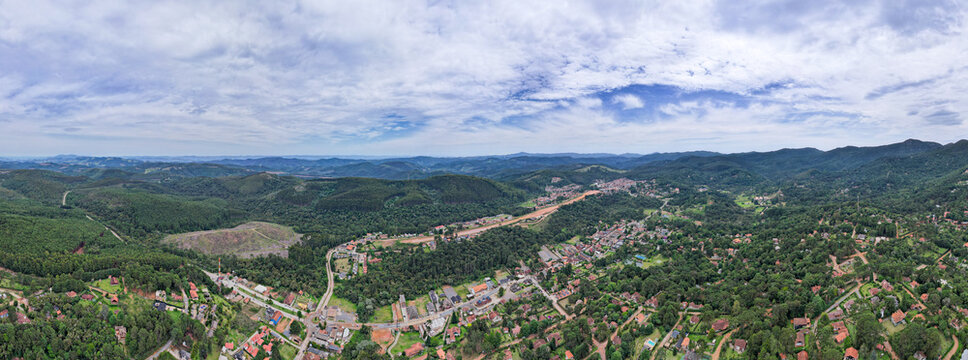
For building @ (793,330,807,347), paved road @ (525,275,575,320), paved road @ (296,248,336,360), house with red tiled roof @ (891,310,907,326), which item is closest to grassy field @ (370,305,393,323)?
paved road @ (296,248,336,360)

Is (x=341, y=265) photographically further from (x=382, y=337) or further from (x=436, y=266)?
(x=382, y=337)

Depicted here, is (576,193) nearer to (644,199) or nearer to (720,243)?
(644,199)

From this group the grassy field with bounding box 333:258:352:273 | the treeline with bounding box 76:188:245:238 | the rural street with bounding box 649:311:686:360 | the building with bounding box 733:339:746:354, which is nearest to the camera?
the building with bounding box 733:339:746:354

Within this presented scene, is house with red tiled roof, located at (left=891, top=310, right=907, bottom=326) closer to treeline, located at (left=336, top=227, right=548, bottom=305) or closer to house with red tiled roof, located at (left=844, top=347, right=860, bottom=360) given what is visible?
house with red tiled roof, located at (left=844, top=347, right=860, bottom=360)

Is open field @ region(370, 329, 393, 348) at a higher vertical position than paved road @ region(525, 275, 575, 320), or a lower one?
lower

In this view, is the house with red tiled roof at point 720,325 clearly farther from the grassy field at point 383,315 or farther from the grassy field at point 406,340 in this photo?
the grassy field at point 383,315

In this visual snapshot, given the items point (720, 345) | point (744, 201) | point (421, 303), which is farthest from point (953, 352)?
point (744, 201)

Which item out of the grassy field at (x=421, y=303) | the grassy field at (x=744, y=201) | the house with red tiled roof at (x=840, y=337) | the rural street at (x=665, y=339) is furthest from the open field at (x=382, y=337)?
the grassy field at (x=744, y=201)

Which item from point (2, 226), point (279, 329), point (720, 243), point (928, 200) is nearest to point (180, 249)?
point (2, 226)

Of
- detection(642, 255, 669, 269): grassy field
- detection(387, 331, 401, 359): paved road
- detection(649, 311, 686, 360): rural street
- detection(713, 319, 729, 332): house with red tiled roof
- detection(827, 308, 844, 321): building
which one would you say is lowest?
detection(387, 331, 401, 359): paved road
